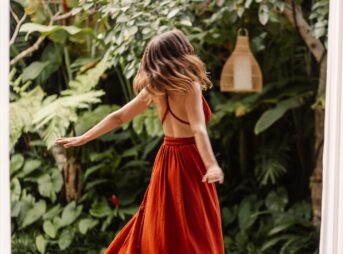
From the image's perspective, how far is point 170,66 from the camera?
5.79 feet

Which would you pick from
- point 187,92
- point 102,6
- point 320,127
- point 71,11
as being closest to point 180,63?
point 187,92

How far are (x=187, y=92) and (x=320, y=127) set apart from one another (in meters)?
1.04

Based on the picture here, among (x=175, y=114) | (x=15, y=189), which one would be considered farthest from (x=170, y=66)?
(x=15, y=189)

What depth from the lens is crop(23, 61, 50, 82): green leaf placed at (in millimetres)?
2410

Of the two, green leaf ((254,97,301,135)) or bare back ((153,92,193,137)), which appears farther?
green leaf ((254,97,301,135))

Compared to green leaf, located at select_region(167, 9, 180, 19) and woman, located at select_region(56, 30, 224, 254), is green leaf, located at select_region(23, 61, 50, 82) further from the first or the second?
woman, located at select_region(56, 30, 224, 254)

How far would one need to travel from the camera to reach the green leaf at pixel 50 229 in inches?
95.7

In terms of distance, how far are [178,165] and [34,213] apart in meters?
0.93

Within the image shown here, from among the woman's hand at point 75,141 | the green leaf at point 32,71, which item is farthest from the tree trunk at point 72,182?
the woman's hand at point 75,141

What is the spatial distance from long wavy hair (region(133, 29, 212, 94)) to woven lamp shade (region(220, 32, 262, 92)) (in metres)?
0.65

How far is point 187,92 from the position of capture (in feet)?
5.79

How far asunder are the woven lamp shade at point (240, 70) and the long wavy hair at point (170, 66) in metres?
0.65

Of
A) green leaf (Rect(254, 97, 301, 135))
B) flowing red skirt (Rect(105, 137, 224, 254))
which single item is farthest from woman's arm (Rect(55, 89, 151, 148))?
green leaf (Rect(254, 97, 301, 135))
